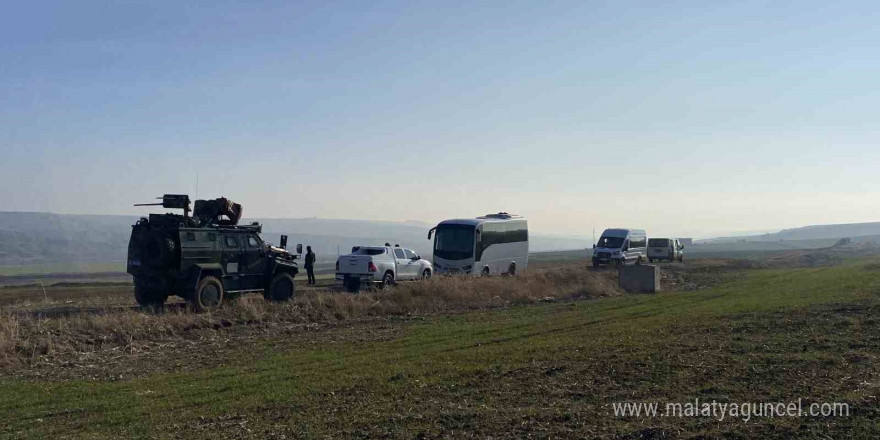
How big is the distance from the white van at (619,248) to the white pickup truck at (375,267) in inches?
745

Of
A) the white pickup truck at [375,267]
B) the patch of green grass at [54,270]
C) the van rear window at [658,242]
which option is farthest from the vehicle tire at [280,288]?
the patch of green grass at [54,270]

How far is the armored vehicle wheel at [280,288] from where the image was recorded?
79.5 ft

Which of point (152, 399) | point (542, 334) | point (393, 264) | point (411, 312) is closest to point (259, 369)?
point (152, 399)

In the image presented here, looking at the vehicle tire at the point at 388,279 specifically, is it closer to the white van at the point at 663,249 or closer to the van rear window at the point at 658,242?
the white van at the point at 663,249

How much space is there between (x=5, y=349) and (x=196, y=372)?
451 cm

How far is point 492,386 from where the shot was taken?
10688 mm

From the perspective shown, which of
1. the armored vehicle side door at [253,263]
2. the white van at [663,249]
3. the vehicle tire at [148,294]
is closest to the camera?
the vehicle tire at [148,294]

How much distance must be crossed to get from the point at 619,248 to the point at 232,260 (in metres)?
31.5

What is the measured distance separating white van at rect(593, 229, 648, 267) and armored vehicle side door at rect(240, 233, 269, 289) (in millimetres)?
28099

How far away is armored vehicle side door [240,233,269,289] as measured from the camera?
2344 centimetres

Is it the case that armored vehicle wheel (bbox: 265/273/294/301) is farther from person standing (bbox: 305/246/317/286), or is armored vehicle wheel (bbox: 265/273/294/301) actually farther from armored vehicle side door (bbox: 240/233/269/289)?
person standing (bbox: 305/246/317/286)

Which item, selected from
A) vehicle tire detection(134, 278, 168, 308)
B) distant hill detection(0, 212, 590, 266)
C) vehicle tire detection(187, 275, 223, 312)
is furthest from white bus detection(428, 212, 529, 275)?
distant hill detection(0, 212, 590, 266)

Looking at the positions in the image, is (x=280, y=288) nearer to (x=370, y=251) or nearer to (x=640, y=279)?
(x=370, y=251)

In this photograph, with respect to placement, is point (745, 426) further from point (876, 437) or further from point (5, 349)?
point (5, 349)
